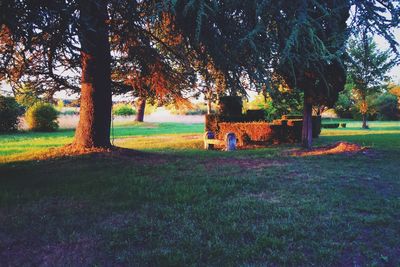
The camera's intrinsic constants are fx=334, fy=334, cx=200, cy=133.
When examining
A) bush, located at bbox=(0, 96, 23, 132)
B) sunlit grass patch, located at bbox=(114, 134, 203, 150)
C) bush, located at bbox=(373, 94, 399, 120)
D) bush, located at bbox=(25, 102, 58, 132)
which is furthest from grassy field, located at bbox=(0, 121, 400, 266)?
bush, located at bbox=(373, 94, 399, 120)

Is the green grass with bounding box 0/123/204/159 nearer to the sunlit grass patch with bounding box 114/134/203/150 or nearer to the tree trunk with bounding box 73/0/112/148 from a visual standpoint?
the sunlit grass patch with bounding box 114/134/203/150

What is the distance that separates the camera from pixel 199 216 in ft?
16.8

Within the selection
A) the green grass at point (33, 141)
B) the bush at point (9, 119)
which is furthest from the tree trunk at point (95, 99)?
the bush at point (9, 119)

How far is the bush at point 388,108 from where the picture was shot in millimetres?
56619

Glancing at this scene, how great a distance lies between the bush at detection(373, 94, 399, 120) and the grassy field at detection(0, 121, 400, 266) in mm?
54701

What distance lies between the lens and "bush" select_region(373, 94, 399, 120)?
2229 inches

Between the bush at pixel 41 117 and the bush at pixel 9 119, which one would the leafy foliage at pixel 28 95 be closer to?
the bush at pixel 9 119

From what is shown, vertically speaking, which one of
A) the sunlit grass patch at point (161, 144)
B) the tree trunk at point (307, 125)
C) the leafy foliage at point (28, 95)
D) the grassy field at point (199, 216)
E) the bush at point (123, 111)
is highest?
the bush at point (123, 111)

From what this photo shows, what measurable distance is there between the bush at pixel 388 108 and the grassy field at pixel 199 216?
54701 mm

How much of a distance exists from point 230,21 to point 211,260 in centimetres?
656

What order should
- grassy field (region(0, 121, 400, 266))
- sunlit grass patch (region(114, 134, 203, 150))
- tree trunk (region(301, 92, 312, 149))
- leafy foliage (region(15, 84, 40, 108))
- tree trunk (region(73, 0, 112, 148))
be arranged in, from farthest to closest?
1. sunlit grass patch (region(114, 134, 203, 150))
2. tree trunk (region(301, 92, 312, 149))
3. leafy foliage (region(15, 84, 40, 108))
4. tree trunk (region(73, 0, 112, 148))
5. grassy field (region(0, 121, 400, 266))

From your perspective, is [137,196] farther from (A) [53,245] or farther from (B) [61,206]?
(A) [53,245]

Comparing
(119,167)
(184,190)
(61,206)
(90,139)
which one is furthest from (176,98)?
(61,206)

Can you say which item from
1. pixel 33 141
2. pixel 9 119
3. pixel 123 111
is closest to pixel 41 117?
pixel 9 119
